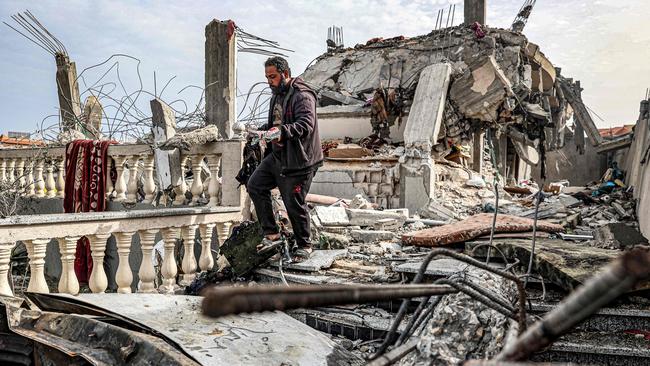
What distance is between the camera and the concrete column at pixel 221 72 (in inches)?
243

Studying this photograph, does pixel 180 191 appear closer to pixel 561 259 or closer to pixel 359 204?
pixel 359 204

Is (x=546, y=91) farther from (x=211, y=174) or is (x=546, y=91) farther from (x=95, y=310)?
(x=95, y=310)

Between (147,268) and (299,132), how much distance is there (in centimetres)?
197

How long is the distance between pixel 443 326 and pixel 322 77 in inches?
495

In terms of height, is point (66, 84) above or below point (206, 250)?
above

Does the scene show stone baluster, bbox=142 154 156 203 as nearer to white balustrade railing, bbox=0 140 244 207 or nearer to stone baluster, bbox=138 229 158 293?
white balustrade railing, bbox=0 140 244 207

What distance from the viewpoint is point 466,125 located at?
35.2ft

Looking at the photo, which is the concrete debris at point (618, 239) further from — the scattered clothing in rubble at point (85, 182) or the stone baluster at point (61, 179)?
the stone baluster at point (61, 179)

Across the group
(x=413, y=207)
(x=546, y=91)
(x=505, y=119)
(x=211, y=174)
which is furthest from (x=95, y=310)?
(x=546, y=91)

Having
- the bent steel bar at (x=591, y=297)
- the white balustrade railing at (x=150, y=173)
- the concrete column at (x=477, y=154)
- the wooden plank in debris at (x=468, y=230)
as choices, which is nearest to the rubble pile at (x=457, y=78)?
the concrete column at (x=477, y=154)

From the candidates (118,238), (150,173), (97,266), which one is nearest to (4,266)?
(97,266)

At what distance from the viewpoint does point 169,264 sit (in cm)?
470

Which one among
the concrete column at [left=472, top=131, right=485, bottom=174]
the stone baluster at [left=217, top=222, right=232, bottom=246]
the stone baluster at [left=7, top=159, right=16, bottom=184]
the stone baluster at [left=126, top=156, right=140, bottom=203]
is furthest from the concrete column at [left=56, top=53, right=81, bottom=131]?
the concrete column at [left=472, top=131, right=485, bottom=174]

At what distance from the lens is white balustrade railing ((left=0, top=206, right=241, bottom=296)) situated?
3770mm
